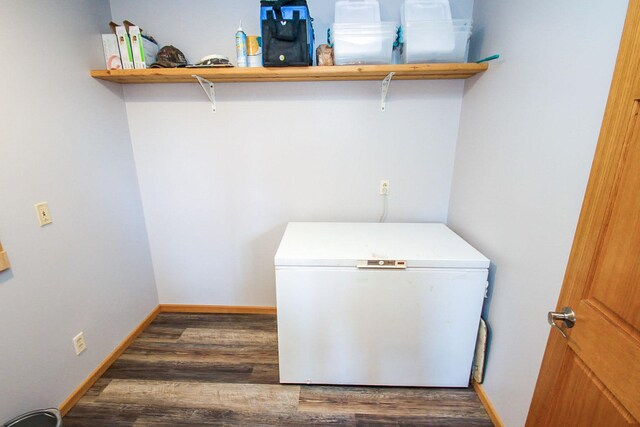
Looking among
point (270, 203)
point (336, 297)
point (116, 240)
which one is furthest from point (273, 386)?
point (116, 240)

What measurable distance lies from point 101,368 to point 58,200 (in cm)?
106

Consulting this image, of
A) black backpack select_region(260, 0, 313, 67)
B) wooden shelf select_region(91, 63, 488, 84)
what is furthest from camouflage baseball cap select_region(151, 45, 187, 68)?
black backpack select_region(260, 0, 313, 67)

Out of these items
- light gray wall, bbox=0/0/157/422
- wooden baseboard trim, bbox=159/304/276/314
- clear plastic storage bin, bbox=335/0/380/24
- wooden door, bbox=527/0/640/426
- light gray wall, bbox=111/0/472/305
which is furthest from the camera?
wooden baseboard trim, bbox=159/304/276/314

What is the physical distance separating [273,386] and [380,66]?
191 cm

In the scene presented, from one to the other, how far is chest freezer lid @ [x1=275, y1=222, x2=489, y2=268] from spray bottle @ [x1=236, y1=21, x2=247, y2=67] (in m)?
1.02

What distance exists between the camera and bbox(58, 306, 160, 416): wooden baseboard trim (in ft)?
4.82

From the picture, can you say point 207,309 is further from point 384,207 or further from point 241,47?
point 241,47

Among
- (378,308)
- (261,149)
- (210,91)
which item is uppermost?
(210,91)

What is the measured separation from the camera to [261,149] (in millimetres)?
1918

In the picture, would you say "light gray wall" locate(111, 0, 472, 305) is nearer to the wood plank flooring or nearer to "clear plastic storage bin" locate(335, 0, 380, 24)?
"clear plastic storage bin" locate(335, 0, 380, 24)

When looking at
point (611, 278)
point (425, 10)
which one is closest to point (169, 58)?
point (425, 10)

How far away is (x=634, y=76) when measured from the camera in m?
0.63

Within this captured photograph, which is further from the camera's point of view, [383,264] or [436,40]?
[436,40]

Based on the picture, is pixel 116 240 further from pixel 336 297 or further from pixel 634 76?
pixel 634 76
